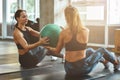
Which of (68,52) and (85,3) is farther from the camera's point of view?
(85,3)

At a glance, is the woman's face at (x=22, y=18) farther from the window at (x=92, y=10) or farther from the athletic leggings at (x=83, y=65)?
the window at (x=92, y=10)

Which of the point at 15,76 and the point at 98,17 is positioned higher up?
the point at 98,17

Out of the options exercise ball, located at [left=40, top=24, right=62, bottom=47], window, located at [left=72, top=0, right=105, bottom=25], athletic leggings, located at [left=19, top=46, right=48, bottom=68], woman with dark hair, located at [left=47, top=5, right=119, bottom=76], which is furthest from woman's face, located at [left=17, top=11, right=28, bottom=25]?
window, located at [left=72, top=0, right=105, bottom=25]

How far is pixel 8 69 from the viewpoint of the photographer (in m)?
4.32

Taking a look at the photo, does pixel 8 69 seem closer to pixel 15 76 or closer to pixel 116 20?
pixel 15 76

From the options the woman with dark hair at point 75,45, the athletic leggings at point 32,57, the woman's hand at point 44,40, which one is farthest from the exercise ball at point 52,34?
the woman with dark hair at point 75,45

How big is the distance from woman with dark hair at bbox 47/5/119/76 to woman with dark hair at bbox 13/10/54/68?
0.64 meters

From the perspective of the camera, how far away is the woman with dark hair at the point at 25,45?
14.0 feet

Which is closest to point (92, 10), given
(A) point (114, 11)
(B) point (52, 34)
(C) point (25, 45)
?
(A) point (114, 11)

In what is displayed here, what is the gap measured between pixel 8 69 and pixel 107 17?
14.5 ft

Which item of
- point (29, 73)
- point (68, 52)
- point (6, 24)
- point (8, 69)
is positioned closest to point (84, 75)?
point (68, 52)

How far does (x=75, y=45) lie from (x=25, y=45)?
1.13 m

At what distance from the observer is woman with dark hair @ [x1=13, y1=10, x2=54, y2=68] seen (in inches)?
168

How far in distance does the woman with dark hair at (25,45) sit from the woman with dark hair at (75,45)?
0.64m
